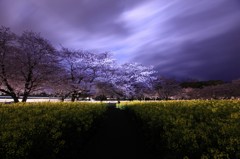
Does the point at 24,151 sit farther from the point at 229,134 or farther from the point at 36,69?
the point at 36,69

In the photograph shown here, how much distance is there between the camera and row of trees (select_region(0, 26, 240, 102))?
25.8 meters

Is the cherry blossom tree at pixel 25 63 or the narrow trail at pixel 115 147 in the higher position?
the cherry blossom tree at pixel 25 63

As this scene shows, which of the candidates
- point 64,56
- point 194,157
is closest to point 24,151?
point 194,157

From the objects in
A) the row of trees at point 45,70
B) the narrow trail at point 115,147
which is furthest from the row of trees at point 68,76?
the narrow trail at point 115,147

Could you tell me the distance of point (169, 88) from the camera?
72625 millimetres

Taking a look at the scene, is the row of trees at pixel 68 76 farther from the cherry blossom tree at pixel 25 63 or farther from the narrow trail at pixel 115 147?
the narrow trail at pixel 115 147

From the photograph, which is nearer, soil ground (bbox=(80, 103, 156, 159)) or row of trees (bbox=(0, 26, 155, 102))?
soil ground (bbox=(80, 103, 156, 159))

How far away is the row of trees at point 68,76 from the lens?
25.8 meters

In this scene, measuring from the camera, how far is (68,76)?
40.6m

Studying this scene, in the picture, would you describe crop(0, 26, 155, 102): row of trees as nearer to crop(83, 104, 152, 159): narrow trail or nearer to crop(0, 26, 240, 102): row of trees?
crop(0, 26, 240, 102): row of trees

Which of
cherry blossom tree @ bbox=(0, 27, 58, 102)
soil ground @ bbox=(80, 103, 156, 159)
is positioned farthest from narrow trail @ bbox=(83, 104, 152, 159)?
cherry blossom tree @ bbox=(0, 27, 58, 102)

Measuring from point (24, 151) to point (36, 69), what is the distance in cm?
2476

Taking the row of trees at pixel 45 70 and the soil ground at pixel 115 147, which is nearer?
the soil ground at pixel 115 147

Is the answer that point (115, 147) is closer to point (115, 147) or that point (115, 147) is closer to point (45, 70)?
point (115, 147)
